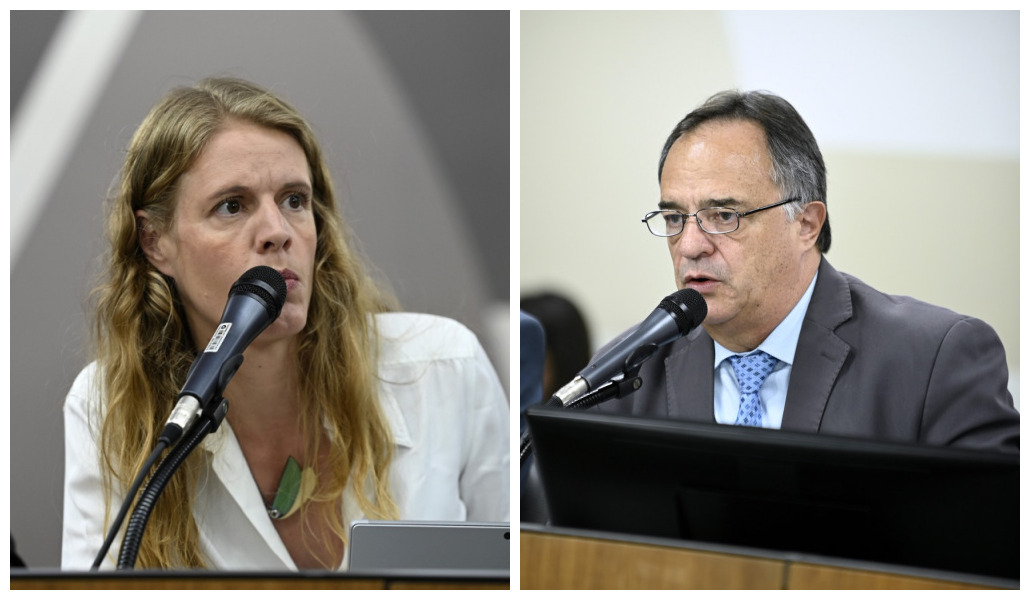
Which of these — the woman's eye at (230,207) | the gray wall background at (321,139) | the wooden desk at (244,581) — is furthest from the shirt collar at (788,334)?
the woman's eye at (230,207)

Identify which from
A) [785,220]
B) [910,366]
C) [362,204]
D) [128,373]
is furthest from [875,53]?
[128,373]

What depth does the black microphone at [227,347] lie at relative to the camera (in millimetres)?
1742

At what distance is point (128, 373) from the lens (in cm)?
249

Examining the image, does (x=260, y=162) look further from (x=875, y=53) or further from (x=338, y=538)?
(x=875, y=53)

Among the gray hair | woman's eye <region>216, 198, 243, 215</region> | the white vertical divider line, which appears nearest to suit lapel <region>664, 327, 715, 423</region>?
the gray hair

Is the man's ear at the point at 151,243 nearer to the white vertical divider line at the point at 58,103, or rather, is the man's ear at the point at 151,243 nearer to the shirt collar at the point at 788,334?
the white vertical divider line at the point at 58,103

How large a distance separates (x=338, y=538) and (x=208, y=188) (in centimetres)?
88

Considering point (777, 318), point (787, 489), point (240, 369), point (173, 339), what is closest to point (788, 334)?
point (777, 318)

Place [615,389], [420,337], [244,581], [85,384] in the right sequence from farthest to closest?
1. [420,337]
2. [85,384]
3. [615,389]
4. [244,581]

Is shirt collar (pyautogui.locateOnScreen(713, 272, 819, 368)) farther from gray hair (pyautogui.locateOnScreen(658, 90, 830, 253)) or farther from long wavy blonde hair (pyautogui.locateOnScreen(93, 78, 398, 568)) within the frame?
long wavy blonde hair (pyautogui.locateOnScreen(93, 78, 398, 568))

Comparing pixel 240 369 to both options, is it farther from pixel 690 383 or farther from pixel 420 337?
pixel 690 383

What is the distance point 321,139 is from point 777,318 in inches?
46.2

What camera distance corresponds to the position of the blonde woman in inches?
96.7

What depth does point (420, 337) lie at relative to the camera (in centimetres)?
262
